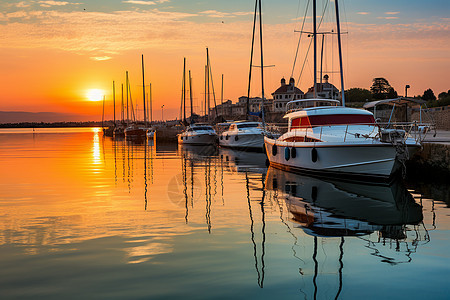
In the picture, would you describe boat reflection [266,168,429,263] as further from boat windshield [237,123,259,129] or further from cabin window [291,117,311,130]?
boat windshield [237,123,259,129]

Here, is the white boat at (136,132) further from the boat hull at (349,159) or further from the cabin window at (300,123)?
the boat hull at (349,159)

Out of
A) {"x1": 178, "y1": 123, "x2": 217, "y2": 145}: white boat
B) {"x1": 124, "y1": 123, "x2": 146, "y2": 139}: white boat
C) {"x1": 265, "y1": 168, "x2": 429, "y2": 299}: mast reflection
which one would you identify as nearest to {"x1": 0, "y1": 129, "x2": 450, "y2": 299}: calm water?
{"x1": 265, "y1": 168, "x2": 429, "y2": 299}: mast reflection

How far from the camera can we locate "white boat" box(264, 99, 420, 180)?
1694cm

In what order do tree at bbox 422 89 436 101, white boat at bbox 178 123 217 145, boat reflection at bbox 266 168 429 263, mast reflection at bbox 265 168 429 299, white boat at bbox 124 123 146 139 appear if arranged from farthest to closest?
tree at bbox 422 89 436 101, white boat at bbox 124 123 146 139, white boat at bbox 178 123 217 145, boat reflection at bbox 266 168 429 263, mast reflection at bbox 265 168 429 299

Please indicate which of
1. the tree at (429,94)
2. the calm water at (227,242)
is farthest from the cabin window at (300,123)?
the tree at (429,94)

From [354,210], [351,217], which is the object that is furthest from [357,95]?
[351,217]

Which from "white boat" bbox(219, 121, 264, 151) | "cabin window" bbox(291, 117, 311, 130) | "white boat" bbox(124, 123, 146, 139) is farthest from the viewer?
"white boat" bbox(124, 123, 146, 139)

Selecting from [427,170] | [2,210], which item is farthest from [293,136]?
[2,210]

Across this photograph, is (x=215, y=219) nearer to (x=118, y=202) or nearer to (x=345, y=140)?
(x=118, y=202)

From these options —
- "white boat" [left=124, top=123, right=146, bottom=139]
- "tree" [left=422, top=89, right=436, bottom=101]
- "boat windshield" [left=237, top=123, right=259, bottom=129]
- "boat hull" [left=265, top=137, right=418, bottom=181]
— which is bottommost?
"boat hull" [left=265, top=137, right=418, bottom=181]

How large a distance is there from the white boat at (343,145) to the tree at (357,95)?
111138 mm

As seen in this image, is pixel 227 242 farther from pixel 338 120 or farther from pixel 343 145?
pixel 338 120

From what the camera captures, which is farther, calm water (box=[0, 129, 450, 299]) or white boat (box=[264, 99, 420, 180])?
white boat (box=[264, 99, 420, 180])

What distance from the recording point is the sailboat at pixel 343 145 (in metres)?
16.9
